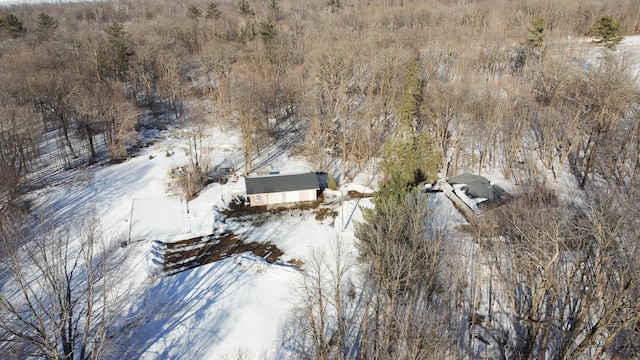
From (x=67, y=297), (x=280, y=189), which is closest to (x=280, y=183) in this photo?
(x=280, y=189)

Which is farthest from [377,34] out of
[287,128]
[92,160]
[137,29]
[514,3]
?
[137,29]

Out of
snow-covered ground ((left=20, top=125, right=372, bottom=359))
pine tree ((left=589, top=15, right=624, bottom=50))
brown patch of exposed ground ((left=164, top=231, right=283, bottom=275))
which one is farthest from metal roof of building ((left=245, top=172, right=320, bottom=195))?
pine tree ((left=589, top=15, right=624, bottom=50))

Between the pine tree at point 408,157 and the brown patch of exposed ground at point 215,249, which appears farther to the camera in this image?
the brown patch of exposed ground at point 215,249

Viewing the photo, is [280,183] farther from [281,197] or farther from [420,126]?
[420,126]

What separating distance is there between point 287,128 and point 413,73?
56.7 feet

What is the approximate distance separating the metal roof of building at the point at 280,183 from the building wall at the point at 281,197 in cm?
39

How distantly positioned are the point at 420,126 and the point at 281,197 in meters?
17.9

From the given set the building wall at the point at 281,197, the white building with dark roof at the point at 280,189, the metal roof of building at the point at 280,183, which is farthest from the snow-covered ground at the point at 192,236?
the metal roof of building at the point at 280,183

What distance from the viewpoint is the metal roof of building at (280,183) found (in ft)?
100

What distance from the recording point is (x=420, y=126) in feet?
132

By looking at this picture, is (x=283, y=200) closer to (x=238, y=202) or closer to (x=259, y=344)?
(x=238, y=202)

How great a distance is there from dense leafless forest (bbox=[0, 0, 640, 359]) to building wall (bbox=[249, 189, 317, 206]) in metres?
6.12

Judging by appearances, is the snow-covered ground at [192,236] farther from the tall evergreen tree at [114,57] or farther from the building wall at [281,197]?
the tall evergreen tree at [114,57]

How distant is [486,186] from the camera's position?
29.1 metres
